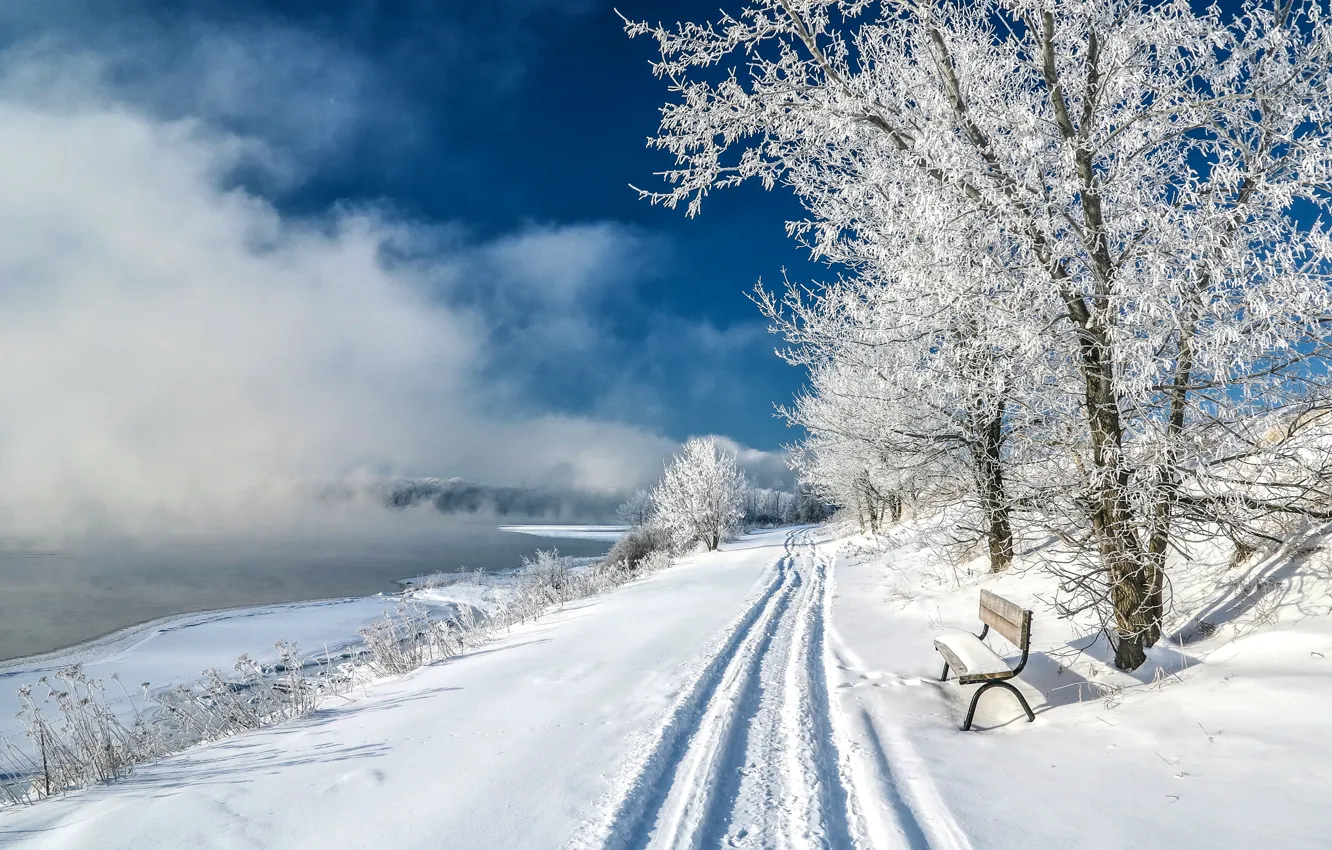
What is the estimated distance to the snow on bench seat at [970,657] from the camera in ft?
15.6

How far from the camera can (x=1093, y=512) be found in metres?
5.09

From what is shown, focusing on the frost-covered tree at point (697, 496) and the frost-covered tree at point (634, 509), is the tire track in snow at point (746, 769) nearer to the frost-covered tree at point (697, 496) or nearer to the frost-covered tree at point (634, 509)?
the frost-covered tree at point (697, 496)

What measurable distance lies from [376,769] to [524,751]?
1.05m

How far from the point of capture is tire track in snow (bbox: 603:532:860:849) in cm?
321

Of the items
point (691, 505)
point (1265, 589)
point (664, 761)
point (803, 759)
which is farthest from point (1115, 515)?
point (691, 505)

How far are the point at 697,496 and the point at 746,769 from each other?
1125 inches

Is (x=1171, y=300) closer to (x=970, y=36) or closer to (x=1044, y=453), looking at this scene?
(x=1044, y=453)

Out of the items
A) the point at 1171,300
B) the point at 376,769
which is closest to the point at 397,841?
the point at 376,769

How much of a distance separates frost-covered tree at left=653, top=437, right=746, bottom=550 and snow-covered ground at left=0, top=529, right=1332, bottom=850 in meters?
25.3

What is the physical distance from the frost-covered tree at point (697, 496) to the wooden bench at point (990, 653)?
86.5ft

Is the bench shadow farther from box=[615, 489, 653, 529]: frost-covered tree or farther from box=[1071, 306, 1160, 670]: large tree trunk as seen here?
box=[615, 489, 653, 529]: frost-covered tree

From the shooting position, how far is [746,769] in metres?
4.00

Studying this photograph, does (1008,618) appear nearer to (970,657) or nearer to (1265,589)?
(970,657)

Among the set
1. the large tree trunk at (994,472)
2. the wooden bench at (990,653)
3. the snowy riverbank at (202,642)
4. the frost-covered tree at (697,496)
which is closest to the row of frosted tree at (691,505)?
the frost-covered tree at (697,496)
